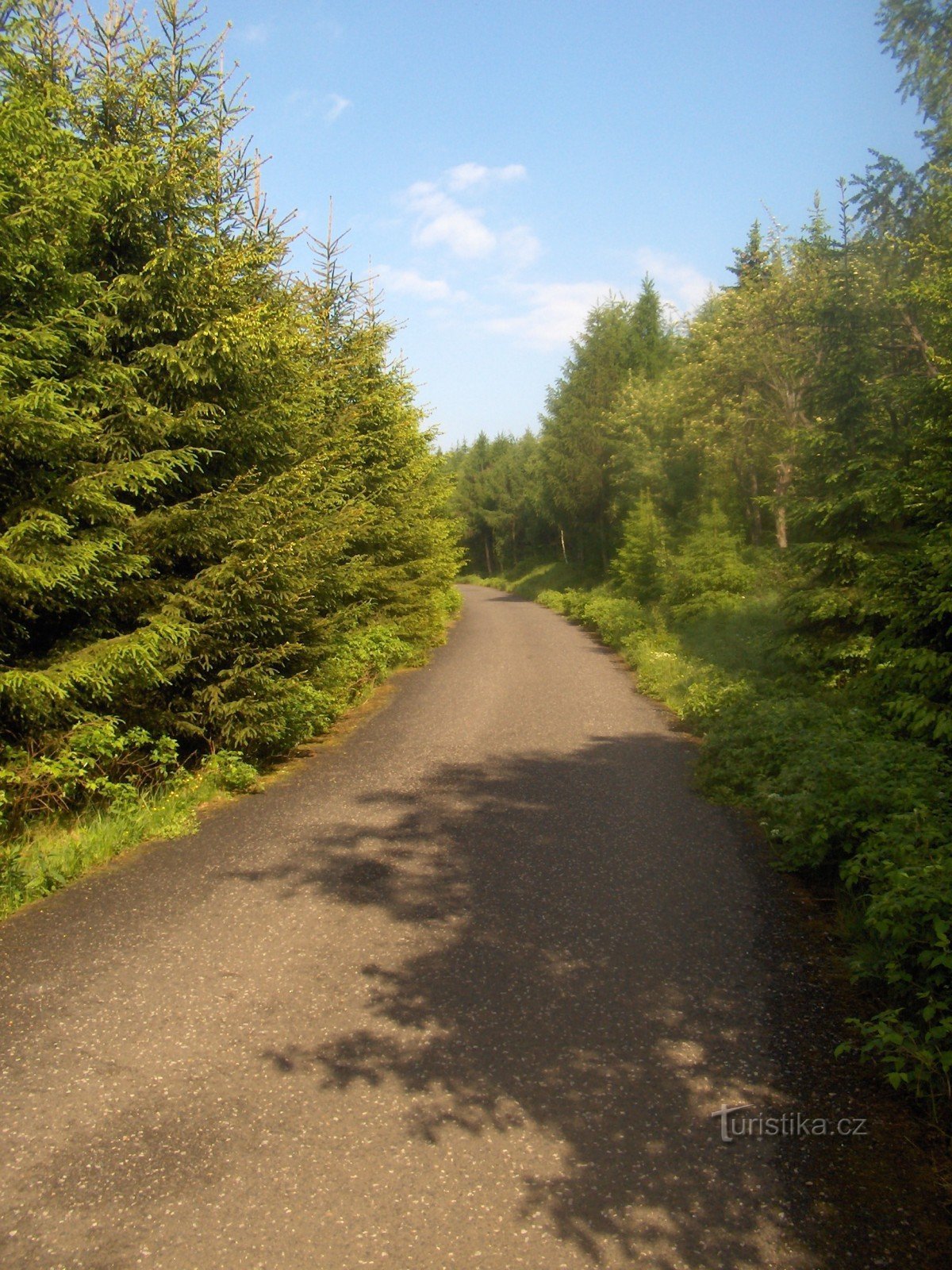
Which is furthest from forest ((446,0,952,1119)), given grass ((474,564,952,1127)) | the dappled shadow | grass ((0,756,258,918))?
grass ((0,756,258,918))

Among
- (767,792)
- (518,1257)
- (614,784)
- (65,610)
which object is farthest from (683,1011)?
(65,610)

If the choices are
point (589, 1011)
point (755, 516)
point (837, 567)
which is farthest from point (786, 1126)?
point (755, 516)

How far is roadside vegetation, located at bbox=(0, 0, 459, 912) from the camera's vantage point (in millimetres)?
6855

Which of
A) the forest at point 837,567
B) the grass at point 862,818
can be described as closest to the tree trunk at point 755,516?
the forest at point 837,567

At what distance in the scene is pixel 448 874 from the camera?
271 inches

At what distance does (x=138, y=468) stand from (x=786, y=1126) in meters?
7.10

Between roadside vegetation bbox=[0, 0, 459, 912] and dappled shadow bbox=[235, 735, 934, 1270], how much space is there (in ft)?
7.05

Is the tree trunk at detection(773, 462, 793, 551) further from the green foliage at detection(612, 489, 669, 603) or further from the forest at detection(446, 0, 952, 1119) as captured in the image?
the green foliage at detection(612, 489, 669, 603)

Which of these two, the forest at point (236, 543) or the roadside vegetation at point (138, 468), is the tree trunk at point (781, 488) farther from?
the roadside vegetation at point (138, 468)

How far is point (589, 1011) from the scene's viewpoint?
15.3 ft

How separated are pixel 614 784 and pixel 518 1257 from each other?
6485 mm

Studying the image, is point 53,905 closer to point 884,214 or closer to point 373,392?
point 373,392

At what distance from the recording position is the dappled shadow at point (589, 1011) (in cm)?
325

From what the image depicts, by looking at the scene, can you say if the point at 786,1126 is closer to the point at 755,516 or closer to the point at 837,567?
the point at 837,567
